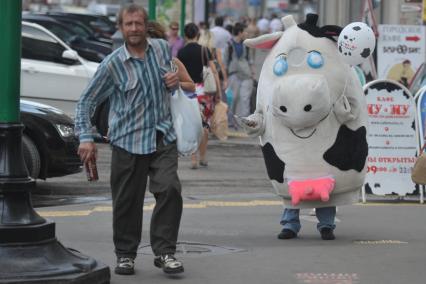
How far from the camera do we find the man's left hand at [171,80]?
7656 mm

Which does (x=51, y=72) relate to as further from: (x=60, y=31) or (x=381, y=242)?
(x=381, y=242)

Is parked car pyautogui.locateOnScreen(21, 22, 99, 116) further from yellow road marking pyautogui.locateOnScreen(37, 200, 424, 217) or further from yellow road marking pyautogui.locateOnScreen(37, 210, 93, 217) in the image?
yellow road marking pyautogui.locateOnScreen(37, 210, 93, 217)

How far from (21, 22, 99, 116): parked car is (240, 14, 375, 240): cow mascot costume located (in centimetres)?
923

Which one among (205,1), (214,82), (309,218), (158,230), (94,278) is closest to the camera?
(94,278)

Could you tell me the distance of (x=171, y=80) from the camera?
302 inches

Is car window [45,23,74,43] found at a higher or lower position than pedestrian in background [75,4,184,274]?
higher

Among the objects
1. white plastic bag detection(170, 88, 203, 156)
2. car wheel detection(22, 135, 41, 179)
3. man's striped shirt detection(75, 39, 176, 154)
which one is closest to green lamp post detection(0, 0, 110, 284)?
man's striped shirt detection(75, 39, 176, 154)

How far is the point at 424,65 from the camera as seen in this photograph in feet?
51.7

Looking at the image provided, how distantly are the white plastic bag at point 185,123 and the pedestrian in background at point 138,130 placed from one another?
4 cm

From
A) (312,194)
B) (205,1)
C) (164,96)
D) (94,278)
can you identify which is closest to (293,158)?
(312,194)

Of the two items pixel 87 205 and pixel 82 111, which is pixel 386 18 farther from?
pixel 82 111

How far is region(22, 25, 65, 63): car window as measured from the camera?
18500mm

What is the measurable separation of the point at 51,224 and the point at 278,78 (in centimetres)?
250

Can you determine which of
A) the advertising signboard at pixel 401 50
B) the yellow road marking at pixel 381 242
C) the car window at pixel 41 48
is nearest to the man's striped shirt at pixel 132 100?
the yellow road marking at pixel 381 242
